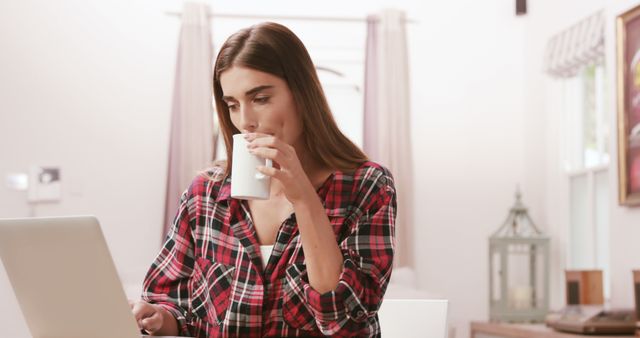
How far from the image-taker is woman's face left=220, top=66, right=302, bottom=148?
4.30 feet

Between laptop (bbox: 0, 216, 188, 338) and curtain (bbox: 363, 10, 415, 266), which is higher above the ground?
curtain (bbox: 363, 10, 415, 266)

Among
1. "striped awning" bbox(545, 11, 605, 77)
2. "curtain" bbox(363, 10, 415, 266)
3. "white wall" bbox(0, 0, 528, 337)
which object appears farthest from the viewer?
"curtain" bbox(363, 10, 415, 266)

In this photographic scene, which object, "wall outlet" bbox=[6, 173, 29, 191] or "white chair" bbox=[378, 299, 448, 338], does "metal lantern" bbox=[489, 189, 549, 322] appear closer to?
"wall outlet" bbox=[6, 173, 29, 191]

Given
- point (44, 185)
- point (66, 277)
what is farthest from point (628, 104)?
point (44, 185)

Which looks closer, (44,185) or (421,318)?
(421,318)

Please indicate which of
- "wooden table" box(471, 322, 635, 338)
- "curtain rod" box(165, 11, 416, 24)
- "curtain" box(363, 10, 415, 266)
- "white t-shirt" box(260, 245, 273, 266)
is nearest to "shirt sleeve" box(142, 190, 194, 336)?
"white t-shirt" box(260, 245, 273, 266)

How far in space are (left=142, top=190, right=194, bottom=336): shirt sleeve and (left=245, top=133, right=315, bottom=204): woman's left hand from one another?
0.91ft

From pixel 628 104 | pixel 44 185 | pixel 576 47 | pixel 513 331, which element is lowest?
pixel 513 331

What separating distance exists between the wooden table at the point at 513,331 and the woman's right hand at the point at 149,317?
103 inches

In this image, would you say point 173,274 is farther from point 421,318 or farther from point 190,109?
point 190,109

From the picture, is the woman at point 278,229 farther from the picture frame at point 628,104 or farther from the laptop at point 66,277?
the picture frame at point 628,104

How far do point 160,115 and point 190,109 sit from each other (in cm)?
22

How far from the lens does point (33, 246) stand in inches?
42.0

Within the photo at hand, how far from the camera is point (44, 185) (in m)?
5.24
